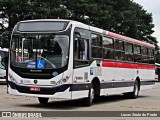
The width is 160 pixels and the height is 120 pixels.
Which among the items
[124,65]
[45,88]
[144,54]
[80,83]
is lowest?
[45,88]

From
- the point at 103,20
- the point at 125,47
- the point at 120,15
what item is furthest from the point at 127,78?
the point at 120,15

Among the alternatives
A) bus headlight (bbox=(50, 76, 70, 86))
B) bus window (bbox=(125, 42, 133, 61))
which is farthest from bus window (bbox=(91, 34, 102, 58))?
bus window (bbox=(125, 42, 133, 61))

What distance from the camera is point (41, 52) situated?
14.4 m

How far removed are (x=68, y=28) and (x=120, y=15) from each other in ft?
162

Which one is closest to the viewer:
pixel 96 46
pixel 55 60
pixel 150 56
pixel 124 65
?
pixel 55 60

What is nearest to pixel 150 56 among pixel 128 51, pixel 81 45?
pixel 128 51

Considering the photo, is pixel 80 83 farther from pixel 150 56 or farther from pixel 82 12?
pixel 82 12

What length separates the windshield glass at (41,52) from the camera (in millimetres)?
14172

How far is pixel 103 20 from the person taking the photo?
55.8 metres

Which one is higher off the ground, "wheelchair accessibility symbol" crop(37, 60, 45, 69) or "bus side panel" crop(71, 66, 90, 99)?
"wheelchair accessibility symbol" crop(37, 60, 45, 69)

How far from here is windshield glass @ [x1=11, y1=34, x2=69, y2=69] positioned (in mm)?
14172

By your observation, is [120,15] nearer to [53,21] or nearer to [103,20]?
[103,20]

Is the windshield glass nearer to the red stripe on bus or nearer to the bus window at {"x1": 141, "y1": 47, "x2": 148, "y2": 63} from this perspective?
the red stripe on bus

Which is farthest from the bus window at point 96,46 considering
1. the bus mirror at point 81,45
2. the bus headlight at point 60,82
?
the bus headlight at point 60,82
